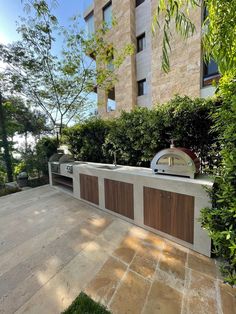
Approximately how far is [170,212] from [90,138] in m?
3.38

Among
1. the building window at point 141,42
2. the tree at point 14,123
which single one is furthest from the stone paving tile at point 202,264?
the building window at point 141,42

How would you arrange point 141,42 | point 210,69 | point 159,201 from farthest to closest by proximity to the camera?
point 141,42
point 210,69
point 159,201

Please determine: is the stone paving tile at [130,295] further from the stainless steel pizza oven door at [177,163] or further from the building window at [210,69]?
the building window at [210,69]

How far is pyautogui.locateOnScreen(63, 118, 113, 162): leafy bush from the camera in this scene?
4.64 m

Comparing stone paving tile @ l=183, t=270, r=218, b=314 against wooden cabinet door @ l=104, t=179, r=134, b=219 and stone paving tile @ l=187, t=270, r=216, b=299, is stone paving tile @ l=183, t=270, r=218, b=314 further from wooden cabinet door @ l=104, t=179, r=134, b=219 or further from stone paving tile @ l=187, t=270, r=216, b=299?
wooden cabinet door @ l=104, t=179, r=134, b=219

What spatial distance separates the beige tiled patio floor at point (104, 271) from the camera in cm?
146

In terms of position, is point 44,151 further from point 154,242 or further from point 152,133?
point 154,242

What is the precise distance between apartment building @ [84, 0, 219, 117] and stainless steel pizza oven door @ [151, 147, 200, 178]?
4.54 metres

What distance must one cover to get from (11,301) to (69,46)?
6239mm

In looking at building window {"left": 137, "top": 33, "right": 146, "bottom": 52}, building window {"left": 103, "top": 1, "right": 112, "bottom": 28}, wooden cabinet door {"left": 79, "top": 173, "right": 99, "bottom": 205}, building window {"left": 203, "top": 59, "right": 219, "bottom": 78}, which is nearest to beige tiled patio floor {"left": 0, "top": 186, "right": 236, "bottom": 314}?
wooden cabinet door {"left": 79, "top": 173, "right": 99, "bottom": 205}

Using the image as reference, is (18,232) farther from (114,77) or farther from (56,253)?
(114,77)

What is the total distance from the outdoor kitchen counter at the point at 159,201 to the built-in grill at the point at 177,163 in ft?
0.37

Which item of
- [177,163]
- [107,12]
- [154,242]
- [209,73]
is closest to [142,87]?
[209,73]

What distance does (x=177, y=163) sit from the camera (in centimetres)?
238
